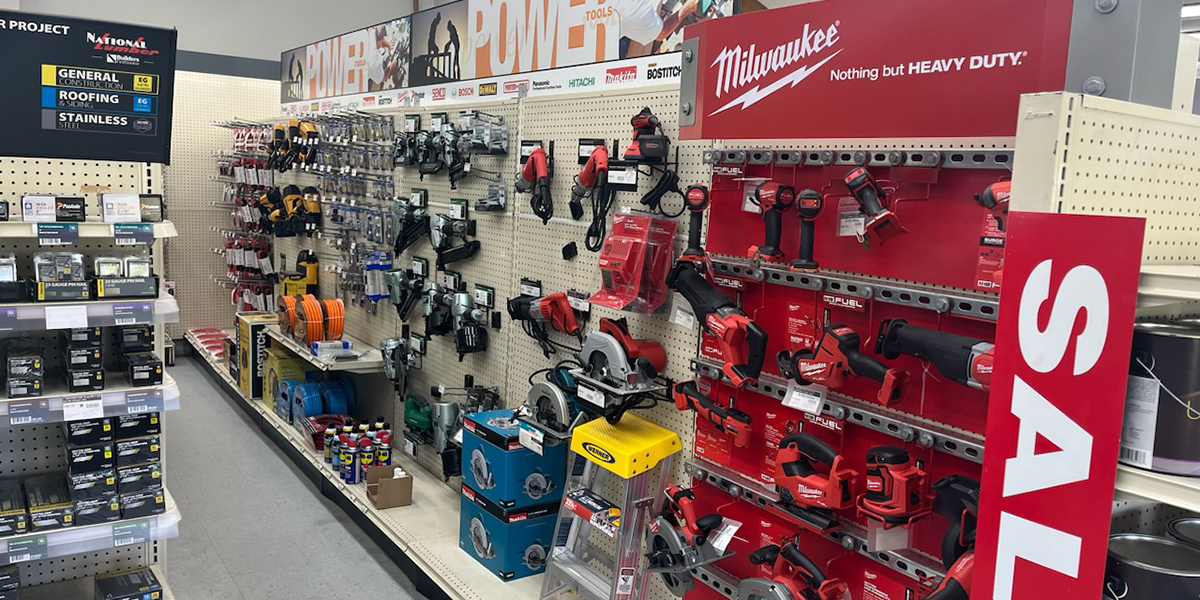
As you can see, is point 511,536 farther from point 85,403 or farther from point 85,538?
point 85,403

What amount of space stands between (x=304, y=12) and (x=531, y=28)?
6885 mm

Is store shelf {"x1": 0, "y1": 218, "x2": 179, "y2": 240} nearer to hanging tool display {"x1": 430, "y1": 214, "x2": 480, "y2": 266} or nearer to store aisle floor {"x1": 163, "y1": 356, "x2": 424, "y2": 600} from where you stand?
store aisle floor {"x1": 163, "y1": 356, "x2": 424, "y2": 600}

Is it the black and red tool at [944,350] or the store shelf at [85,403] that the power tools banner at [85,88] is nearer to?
the store shelf at [85,403]

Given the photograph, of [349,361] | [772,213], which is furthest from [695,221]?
[349,361]

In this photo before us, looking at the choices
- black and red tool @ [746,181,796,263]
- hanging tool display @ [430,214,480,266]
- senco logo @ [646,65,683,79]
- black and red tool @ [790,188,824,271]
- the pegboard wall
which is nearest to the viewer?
black and red tool @ [790,188,824,271]

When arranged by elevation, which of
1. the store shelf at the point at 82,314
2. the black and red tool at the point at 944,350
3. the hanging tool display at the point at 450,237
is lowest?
the store shelf at the point at 82,314

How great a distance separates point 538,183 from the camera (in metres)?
3.76

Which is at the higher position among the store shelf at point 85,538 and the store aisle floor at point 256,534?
the store shelf at point 85,538

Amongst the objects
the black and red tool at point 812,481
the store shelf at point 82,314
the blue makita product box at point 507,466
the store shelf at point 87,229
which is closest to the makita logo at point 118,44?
the store shelf at point 87,229

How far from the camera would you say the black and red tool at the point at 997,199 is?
6.19 ft

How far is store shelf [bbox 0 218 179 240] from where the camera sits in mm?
2816

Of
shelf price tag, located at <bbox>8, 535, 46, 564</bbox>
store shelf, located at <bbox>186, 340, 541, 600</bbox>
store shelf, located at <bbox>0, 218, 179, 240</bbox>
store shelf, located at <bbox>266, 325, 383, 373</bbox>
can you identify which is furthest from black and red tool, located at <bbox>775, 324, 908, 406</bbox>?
store shelf, located at <bbox>266, 325, 383, 373</bbox>

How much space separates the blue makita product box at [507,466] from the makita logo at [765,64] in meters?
1.79

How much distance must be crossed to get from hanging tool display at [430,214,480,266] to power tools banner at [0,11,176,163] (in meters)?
1.66
